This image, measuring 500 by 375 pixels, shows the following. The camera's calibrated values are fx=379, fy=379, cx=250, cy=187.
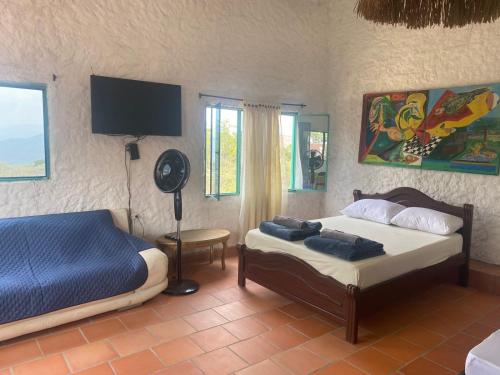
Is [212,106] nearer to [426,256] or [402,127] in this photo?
[402,127]

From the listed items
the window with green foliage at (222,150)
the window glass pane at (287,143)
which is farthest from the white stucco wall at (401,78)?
the window with green foliage at (222,150)

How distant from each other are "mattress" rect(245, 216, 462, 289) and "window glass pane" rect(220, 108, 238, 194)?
1.23 metres

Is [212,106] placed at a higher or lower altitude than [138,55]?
lower

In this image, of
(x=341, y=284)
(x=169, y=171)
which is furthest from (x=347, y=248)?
(x=169, y=171)

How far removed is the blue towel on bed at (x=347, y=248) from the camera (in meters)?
2.83

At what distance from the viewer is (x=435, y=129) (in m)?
4.30

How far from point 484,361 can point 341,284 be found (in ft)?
3.82

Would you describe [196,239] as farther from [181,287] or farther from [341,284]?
[341,284]

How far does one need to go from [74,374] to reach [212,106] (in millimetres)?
3025

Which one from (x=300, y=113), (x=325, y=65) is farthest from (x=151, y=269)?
(x=325, y=65)

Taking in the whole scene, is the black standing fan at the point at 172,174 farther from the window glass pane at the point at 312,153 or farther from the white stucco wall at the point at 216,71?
the window glass pane at the point at 312,153

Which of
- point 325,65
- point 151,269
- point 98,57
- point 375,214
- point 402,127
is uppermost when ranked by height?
point 325,65

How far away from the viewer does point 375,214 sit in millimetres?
4176

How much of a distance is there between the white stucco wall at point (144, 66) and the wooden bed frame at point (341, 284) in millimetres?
1308
